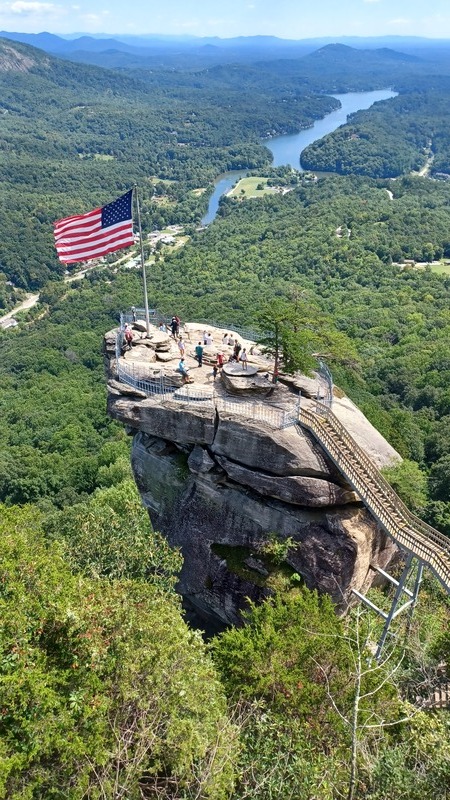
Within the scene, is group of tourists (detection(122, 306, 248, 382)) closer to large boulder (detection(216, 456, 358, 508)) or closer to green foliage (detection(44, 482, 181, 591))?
large boulder (detection(216, 456, 358, 508))

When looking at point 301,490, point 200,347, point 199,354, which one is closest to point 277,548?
point 301,490

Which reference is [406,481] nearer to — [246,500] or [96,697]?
[246,500]

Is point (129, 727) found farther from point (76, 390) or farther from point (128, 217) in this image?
point (76, 390)

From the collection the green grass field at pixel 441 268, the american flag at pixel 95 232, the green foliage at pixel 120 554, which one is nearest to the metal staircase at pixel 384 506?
the green foliage at pixel 120 554

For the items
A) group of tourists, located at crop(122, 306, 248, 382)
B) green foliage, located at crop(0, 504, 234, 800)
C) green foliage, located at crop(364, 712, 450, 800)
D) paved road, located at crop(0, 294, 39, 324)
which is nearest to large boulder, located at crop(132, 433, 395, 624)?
group of tourists, located at crop(122, 306, 248, 382)

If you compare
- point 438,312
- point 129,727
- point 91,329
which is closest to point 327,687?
point 129,727

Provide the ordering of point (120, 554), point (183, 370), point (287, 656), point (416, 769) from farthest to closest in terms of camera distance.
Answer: point (183, 370) → point (120, 554) → point (287, 656) → point (416, 769)
